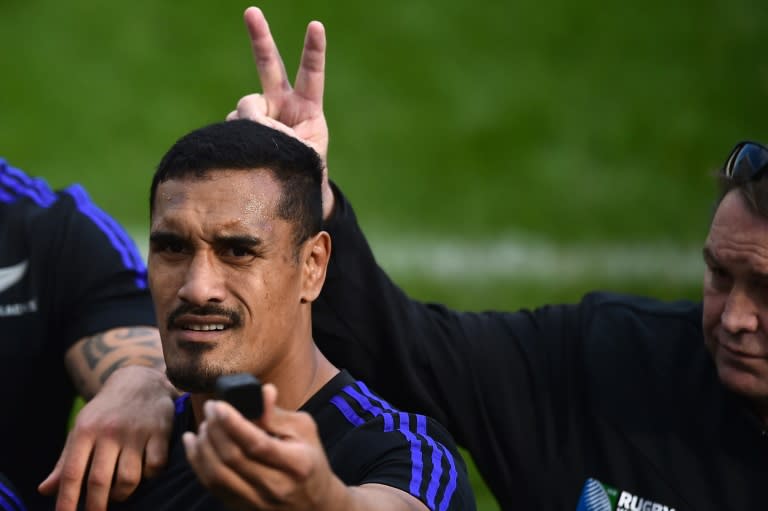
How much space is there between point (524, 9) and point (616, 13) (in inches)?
31.3

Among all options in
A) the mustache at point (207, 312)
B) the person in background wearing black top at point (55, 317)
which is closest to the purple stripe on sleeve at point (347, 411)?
the mustache at point (207, 312)

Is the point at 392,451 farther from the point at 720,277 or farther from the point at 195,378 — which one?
the point at 720,277

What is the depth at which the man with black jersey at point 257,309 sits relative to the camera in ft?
10.7

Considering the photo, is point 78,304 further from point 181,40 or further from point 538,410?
point 181,40

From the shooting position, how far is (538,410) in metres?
4.38

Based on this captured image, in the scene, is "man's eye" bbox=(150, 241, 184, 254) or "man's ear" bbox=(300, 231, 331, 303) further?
"man's ear" bbox=(300, 231, 331, 303)

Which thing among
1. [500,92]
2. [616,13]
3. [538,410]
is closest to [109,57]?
[500,92]

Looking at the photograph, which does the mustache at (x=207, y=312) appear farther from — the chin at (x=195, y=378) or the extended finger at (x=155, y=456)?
the extended finger at (x=155, y=456)

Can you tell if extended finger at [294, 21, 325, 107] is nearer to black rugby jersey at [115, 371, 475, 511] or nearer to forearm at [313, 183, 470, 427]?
forearm at [313, 183, 470, 427]

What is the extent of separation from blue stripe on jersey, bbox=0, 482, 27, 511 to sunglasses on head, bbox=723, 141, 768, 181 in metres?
2.34

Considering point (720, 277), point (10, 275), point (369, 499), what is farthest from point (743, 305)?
point (10, 275)

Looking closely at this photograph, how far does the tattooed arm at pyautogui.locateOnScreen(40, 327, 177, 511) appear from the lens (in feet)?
11.5

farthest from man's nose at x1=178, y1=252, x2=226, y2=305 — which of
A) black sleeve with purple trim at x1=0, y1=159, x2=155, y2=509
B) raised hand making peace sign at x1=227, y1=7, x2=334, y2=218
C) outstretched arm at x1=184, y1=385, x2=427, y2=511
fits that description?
black sleeve with purple trim at x1=0, y1=159, x2=155, y2=509

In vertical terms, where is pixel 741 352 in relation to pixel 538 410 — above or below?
above
